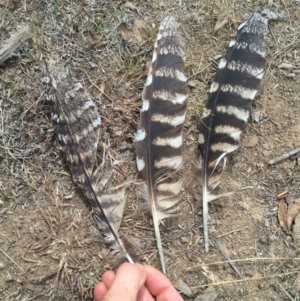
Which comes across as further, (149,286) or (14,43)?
(14,43)

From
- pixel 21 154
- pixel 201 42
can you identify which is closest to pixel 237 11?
pixel 201 42

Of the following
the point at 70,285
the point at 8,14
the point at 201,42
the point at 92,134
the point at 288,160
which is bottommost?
the point at 70,285

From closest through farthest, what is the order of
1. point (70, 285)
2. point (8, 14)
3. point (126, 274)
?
point (126, 274), point (70, 285), point (8, 14)

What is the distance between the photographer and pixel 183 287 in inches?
112

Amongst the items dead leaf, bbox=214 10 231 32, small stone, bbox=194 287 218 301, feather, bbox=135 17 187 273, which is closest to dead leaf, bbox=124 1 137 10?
feather, bbox=135 17 187 273

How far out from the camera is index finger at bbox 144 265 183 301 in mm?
2734

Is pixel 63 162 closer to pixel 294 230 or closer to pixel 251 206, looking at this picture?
pixel 251 206

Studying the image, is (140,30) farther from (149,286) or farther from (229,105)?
(149,286)

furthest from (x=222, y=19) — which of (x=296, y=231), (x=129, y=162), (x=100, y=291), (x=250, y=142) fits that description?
(x=100, y=291)

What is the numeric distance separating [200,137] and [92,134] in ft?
2.14

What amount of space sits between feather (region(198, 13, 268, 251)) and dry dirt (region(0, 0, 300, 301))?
0.39ft

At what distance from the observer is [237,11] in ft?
10.3

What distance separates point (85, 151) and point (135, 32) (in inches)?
33.8

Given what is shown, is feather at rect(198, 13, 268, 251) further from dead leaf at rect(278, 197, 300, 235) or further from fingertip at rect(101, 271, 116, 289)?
fingertip at rect(101, 271, 116, 289)
